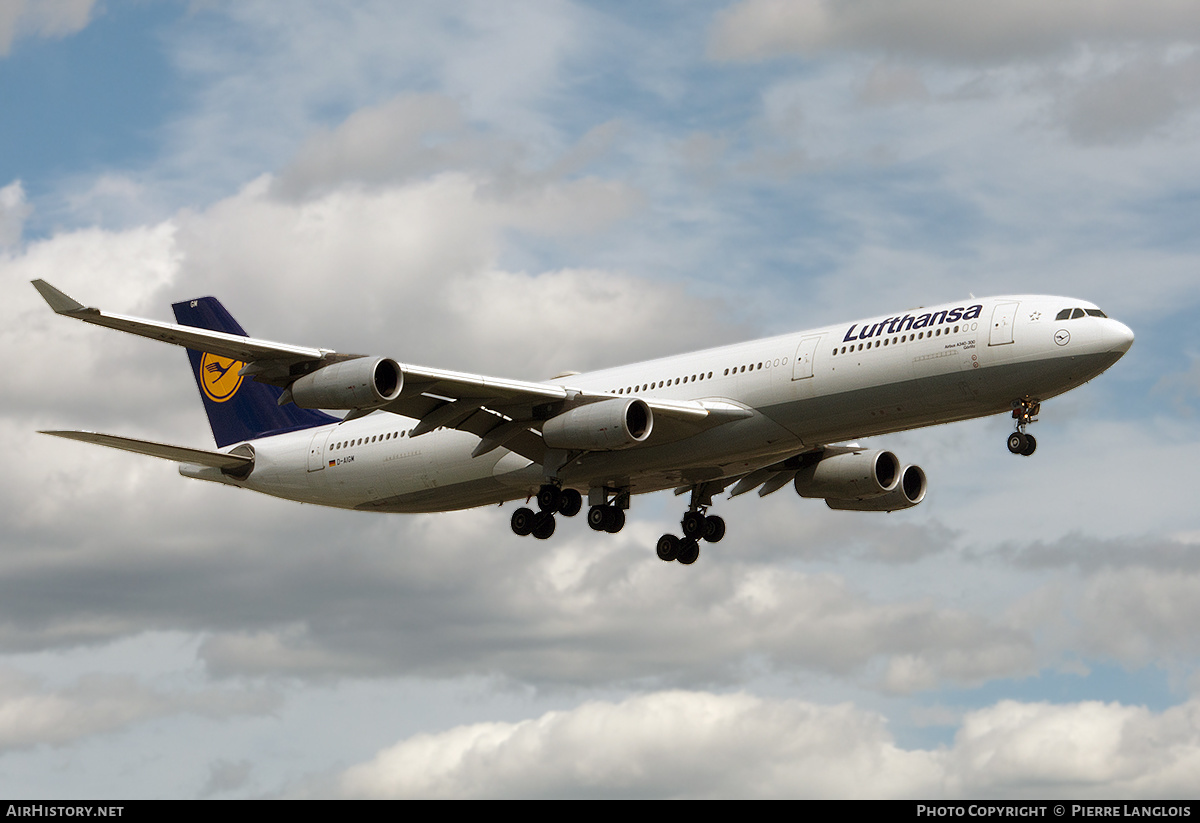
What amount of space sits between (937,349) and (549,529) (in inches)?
556

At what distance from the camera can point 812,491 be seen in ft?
160

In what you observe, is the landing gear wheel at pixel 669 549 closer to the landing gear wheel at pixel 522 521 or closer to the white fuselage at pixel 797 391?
the white fuselage at pixel 797 391

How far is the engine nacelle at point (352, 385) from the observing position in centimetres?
3831

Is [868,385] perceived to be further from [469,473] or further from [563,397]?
[469,473]

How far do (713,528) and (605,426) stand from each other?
34.9 feet

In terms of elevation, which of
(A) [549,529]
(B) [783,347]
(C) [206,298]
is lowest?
(A) [549,529]

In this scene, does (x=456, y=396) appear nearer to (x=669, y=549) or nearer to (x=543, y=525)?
(x=543, y=525)

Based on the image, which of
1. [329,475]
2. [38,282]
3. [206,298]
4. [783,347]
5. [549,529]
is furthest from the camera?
[206,298]

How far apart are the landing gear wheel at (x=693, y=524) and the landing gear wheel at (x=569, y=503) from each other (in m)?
5.91

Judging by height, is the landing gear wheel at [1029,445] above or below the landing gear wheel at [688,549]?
below

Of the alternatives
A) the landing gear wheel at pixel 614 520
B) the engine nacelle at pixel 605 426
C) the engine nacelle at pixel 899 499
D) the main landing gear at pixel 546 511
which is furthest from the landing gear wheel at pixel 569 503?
the engine nacelle at pixel 899 499

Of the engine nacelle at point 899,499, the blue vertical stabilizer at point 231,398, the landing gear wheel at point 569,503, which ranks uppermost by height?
the blue vertical stabilizer at point 231,398

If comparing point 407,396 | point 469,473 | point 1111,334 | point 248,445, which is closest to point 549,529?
point 469,473

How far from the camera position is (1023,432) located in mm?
39375
